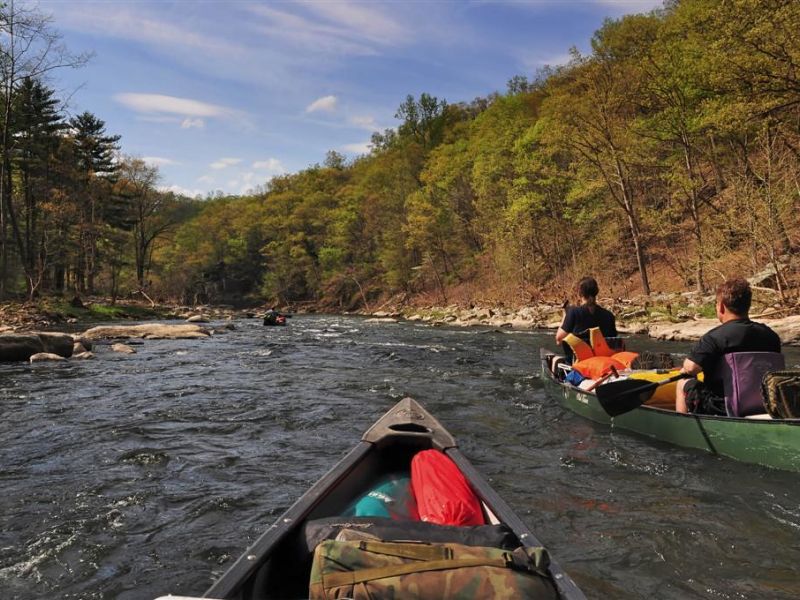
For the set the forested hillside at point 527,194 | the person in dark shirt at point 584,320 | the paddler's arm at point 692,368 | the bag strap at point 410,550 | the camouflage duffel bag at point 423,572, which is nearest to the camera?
the camouflage duffel bag at point 423,572

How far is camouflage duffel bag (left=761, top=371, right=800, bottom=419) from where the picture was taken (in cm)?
421

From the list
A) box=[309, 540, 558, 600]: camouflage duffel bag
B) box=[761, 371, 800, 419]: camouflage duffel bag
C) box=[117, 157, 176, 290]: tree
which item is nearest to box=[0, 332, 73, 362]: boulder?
box=[309, 540, 558, 600]: camouflage duffel bag

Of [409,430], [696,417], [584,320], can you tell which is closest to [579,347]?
[584,320]

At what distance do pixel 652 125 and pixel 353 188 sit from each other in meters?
40.3

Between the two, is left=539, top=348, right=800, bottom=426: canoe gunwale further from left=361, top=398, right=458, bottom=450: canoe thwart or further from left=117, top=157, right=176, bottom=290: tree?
left=117, top=157, right=176, bottom=290: tree

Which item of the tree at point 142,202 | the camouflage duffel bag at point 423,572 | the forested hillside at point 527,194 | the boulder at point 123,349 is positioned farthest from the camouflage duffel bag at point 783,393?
the tree at point 142,202

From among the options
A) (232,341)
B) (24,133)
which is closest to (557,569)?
(232,341)

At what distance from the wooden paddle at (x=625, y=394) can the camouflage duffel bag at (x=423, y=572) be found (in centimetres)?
431

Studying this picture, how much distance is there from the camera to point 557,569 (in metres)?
2.06

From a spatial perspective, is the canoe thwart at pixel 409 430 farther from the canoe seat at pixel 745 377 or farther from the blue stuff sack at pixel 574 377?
the blue stuff sack at pixel 574 377

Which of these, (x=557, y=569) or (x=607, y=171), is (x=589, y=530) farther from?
(x=607, y=171)

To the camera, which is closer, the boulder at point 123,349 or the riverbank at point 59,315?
the boulder at point 123,349

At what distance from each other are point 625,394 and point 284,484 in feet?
12.7

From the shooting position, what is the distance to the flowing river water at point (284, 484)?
3.28 metres
